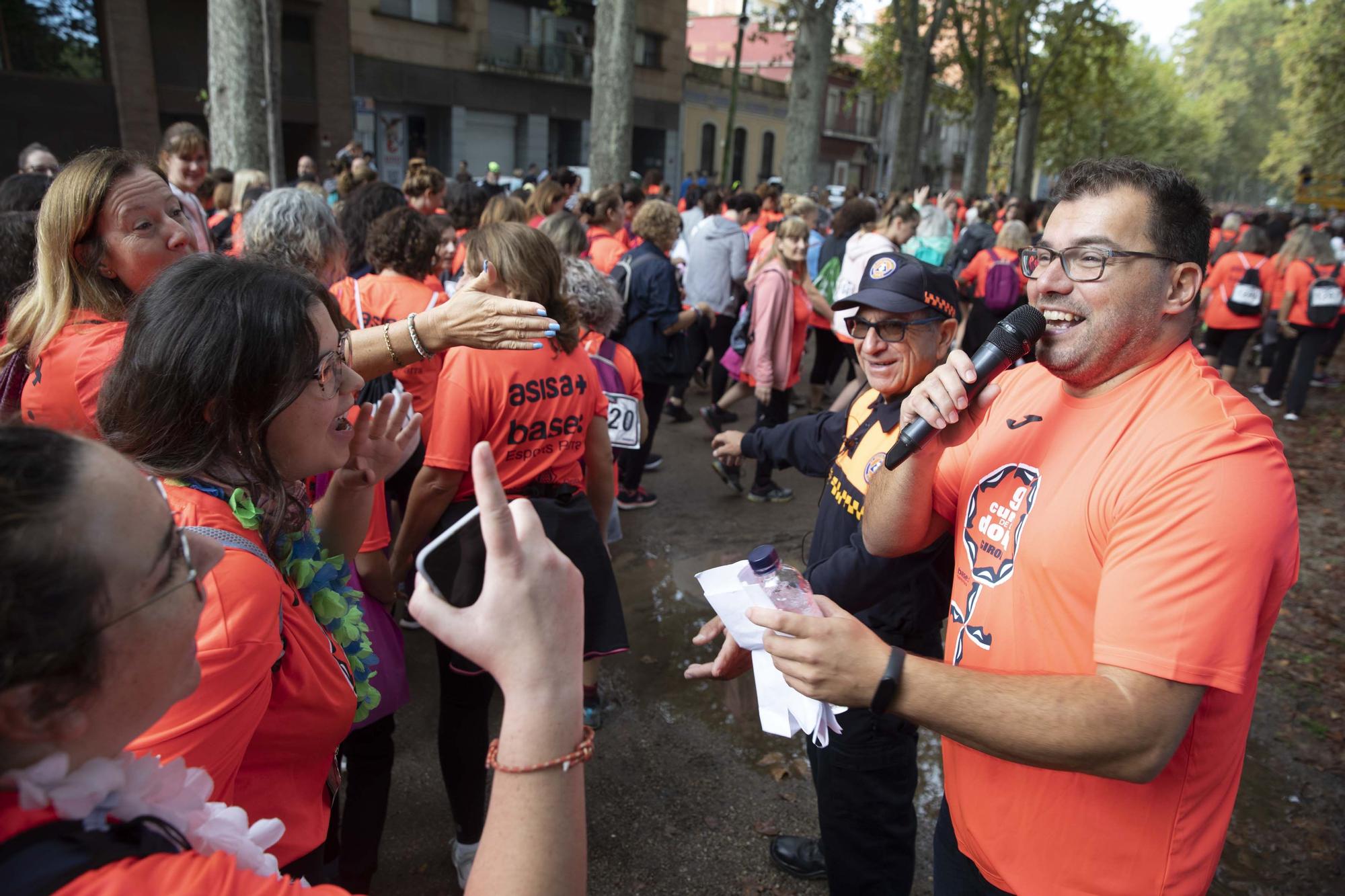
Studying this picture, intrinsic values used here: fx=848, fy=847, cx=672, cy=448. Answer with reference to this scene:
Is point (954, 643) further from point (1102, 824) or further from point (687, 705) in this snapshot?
point (687, 705)

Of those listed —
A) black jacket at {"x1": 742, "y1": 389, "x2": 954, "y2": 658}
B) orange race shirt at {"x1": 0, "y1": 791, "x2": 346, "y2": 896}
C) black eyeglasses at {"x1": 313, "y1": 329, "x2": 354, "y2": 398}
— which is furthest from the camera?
black jacket at {"x1": 742, "y1": 389, "x2": 954, "y2": 658}

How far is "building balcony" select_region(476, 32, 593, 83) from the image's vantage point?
27.8 meters

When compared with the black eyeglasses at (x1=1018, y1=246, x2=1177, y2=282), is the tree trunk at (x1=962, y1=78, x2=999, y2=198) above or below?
above

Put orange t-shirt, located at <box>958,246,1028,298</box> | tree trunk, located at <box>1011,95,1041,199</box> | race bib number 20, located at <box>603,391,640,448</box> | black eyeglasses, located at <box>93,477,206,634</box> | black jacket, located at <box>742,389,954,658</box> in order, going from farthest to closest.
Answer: tree trunk, located at <box>1011,95,1041,199</box>
orange t-shirt, located at <box>958,246,1028,298</box>
race bib number 20, located at <box>603,391,640,448</box>
black jacket, located at <box>742,389,954,658</box>
black eyeglasses, located at <box>93,477,206,634</box>

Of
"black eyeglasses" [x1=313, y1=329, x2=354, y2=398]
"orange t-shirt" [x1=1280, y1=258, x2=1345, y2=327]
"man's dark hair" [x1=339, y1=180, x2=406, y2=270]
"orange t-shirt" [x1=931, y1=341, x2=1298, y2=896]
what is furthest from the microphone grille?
"orange t-shirt" [x1=1280, y1=258, x2=1345, y2=327]

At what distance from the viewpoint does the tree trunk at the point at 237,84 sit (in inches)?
355

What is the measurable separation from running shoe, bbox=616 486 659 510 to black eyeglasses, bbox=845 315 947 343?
3.61 metres

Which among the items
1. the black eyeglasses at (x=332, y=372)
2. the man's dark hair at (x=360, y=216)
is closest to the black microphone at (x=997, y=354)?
the black eyeglasses at (x=332, y=372)

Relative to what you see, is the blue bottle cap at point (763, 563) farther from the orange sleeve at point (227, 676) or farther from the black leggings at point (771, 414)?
the black leggings at point (771, 414)

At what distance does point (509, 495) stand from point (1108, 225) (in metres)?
2.13

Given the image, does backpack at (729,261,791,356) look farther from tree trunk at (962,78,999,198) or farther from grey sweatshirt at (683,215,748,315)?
tree trunk at (962,78,999,198)

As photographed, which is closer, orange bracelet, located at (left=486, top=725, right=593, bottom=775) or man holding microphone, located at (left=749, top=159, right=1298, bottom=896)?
orange bracelet, located at (left=486, top=725, right=593, bottom=775)

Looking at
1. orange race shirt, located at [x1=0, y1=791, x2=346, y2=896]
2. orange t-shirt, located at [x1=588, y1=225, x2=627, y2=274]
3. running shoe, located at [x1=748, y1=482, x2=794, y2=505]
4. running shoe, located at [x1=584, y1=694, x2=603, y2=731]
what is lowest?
running shoe, located at [x1=584, y1=694, x2=603, y2=731]

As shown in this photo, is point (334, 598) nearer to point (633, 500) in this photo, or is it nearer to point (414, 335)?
point (414, 335)
